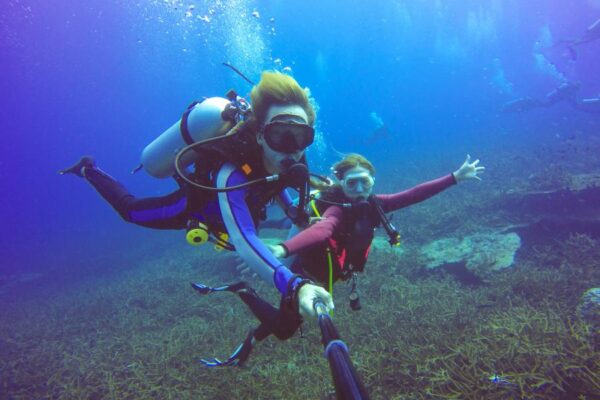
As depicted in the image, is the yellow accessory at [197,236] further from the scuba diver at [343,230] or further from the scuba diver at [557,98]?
the scuba diver at [557,98]

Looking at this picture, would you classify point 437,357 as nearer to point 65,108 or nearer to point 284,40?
point 284,40

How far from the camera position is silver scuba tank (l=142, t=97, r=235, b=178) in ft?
10.4

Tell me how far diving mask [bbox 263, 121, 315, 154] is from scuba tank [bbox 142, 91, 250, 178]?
62 centimetres

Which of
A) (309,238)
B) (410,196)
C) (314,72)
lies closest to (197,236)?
(309,238)

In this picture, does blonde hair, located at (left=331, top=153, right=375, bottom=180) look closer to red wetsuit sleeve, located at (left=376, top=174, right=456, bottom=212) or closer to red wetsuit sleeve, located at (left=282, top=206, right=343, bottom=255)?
red wetsuit sleeve, located at (left=376, top=174, right=456, bottom=212)

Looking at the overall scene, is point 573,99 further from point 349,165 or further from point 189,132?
point 189,132

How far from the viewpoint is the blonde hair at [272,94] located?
9.49 ft

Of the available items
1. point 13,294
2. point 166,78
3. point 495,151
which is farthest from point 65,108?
point 495,151

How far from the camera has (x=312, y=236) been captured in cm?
297

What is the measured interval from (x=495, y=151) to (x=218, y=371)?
83.0 ft

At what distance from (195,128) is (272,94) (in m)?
1.03

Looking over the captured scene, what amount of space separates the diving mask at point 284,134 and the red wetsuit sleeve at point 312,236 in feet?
2.83

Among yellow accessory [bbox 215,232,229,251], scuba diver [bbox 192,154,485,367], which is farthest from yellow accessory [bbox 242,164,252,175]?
yellow accessory [bbox 215,232,229,251]

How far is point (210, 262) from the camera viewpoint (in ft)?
44.2
